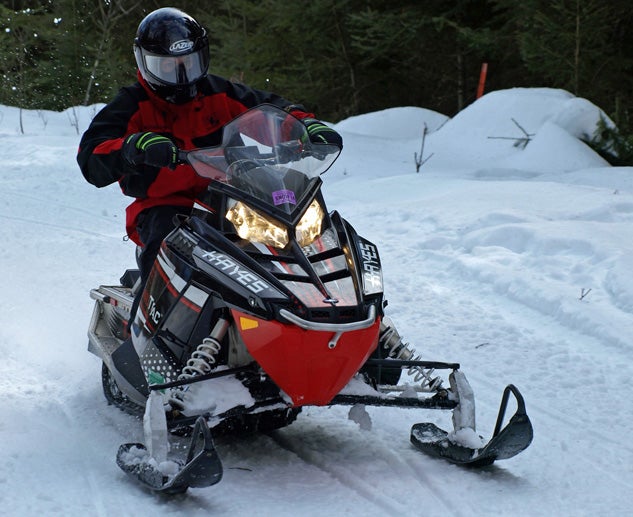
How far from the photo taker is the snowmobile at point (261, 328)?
122 inches

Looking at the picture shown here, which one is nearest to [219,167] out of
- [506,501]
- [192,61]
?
[192,61]

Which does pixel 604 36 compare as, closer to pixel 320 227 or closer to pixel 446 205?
pixel 446 205

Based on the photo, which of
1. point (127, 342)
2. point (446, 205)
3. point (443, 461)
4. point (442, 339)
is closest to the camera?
point (443, 461)

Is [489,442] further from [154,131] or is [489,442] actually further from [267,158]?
[154,131]

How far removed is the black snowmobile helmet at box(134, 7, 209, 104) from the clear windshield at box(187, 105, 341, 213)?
48 centimetres

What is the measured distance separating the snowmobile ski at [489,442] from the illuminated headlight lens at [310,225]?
918 mm

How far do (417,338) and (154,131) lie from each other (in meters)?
1.96

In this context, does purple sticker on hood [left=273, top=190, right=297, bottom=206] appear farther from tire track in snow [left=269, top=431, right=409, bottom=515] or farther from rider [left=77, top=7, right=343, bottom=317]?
tire track in snow [left=269, top=431, right=409, bottom=515]

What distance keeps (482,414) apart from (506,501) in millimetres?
935

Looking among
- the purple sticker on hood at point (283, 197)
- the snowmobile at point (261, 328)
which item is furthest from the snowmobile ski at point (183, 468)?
the purple sticker on hood at point (283, 197)

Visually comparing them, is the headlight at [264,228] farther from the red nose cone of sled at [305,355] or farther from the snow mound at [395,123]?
the snow mound at [395,123]

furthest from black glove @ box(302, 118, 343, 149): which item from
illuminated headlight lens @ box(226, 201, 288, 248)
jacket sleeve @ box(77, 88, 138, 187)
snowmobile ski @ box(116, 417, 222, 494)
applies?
snowmobile ski @ box(116, 417, 222, 494)

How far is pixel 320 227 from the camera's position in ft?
11.6

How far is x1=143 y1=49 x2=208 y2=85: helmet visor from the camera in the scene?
154 inches
